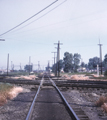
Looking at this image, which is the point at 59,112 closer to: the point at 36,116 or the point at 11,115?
the point at 36,116

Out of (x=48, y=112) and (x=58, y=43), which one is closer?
(x=48, y=112)

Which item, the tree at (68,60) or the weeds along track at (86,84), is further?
the tree at (68,60)

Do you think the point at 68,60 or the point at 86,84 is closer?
the point at 86,84

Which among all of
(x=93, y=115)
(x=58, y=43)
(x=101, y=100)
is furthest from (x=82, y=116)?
(x=58, y=43)

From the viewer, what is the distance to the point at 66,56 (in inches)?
4262

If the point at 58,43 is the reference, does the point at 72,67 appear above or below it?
below

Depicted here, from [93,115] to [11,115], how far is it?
11.5ft

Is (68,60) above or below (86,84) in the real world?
above

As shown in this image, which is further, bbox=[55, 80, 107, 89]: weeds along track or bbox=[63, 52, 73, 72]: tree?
bbox=[63, 52, 73, 72]: tree


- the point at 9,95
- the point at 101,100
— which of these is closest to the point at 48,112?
the point at 101,100

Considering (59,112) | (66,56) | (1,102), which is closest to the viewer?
(59,112)

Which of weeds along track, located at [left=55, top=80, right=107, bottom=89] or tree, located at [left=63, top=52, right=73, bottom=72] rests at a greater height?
tree, located at [left=63, top=52, right=73, bottom=72]

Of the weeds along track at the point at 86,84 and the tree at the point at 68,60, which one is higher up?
the tree at the point at 68,60

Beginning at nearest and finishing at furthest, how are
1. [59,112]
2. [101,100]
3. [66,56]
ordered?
[59,112] → [101,100] → [66,56]
